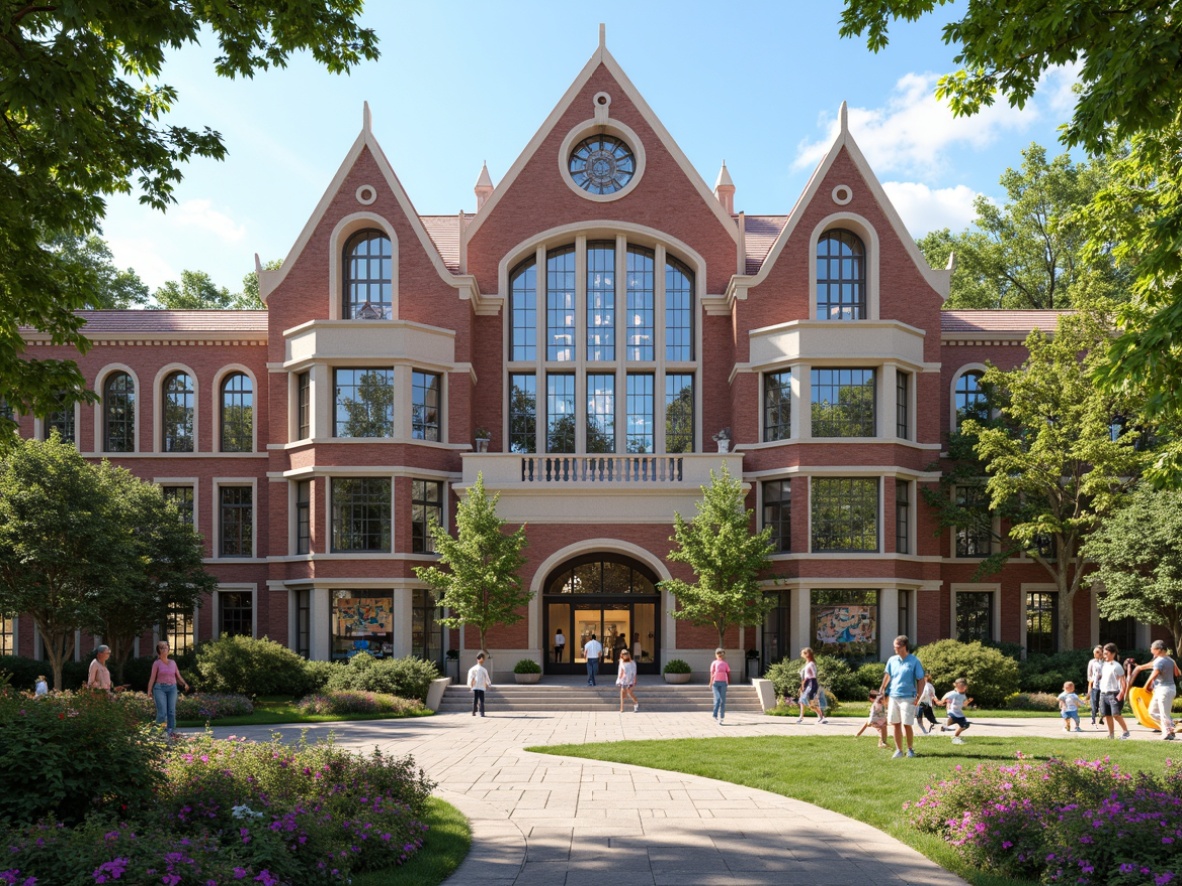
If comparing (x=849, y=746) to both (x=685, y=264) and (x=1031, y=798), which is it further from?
(x=685, y=264)

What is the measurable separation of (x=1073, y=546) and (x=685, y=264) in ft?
49.9

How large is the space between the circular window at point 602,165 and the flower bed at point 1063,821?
84.7 feet

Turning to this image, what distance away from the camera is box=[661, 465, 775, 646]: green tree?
92.5 feet

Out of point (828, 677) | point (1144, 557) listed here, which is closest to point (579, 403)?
point (828, 677)

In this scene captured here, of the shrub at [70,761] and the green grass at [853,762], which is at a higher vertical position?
the shrub at [70,761]

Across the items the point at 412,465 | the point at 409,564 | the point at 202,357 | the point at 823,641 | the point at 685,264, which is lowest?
the point at 823,641

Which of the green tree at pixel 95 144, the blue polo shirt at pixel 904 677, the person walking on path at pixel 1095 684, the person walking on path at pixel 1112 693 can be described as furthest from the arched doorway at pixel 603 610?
the green tree at pixel 95 144

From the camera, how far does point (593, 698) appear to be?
27.2 metres

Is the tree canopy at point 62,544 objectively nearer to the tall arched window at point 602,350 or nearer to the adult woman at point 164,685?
the adult woman at point 164,685

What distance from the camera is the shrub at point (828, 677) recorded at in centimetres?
2689

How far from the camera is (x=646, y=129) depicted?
111 feet

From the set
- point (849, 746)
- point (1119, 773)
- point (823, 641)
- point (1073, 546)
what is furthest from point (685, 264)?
point (1119, 773)

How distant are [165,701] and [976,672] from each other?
18.7m

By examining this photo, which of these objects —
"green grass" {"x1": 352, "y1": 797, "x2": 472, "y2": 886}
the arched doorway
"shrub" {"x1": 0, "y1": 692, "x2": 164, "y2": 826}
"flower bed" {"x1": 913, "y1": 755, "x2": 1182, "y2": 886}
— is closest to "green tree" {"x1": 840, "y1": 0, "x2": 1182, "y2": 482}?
"flower bed" {"x1": 913, "y1": 755, "x2": 1182, "y2": 886}
